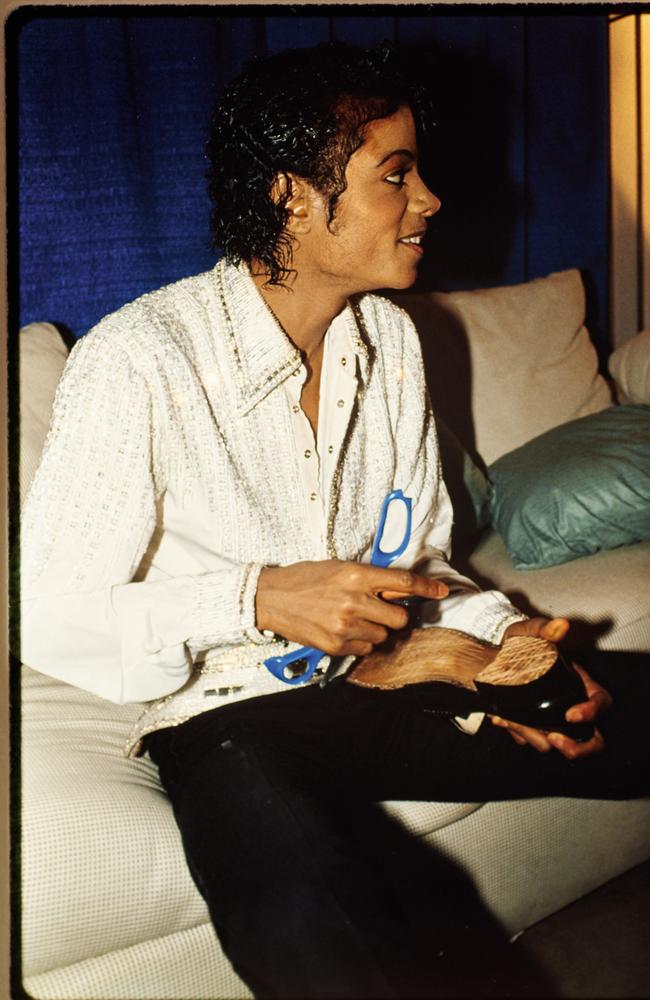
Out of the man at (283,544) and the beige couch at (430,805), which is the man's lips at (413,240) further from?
the beige couch at (430,805)

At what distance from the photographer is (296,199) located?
131cm

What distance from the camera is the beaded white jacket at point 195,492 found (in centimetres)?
104

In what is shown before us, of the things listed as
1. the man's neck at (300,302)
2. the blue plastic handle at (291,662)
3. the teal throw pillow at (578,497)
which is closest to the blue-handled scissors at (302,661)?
the blue plastic handle at (291,662)

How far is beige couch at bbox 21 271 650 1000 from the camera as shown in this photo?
1.00m

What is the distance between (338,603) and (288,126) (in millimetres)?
761

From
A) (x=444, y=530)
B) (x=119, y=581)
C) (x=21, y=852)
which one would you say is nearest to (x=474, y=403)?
(x=444, y=530)

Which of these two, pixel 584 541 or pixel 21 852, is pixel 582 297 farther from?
pixel 21 852

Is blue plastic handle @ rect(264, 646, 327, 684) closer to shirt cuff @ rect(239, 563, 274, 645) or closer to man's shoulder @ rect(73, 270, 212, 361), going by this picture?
shirt cuff @ rect(239, 563, 274, 645)

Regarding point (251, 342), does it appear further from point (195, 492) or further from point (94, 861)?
point (94, 861)

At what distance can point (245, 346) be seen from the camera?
122 cm

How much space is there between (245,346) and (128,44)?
104 cm

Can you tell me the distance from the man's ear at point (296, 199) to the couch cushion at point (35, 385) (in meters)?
0.58

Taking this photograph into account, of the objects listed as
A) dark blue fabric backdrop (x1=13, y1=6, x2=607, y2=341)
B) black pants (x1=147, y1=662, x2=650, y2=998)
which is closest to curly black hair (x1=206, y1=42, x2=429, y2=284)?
dark blue fabric backdrop (x1=13, y1=6, x2=607, y2=341)

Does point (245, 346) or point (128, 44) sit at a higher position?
point (128, 44)
